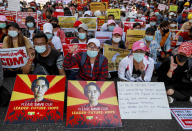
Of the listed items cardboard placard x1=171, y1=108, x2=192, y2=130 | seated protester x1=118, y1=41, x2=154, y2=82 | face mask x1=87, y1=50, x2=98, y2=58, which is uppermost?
face mask x1=87, y1=50, x2=98, y2=58

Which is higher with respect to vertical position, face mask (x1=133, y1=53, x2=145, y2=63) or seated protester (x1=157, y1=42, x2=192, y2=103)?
face mask (x1=133, y1=53, x2=145, y2=63)

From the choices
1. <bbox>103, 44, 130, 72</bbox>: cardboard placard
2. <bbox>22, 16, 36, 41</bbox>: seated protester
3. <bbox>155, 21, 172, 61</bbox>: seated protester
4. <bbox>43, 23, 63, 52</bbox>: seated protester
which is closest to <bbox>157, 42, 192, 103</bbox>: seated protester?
<bbox>103, 44, 130, 72</bbox>: cardboard placard

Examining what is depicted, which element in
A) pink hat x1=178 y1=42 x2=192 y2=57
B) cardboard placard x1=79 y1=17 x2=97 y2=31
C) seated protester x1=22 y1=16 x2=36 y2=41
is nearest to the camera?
pink hat x1=178 y1=42 x2=192 y2=57

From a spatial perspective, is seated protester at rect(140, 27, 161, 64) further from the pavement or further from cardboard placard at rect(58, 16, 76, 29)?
cardboard placard at rect(58, 16, 76, 29)

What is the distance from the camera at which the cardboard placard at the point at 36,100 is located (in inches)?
87.3

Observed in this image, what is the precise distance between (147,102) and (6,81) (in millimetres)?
3315

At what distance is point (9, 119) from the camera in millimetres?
2193

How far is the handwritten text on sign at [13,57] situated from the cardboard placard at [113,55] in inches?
75.9

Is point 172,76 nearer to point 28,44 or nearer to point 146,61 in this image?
point 146,61

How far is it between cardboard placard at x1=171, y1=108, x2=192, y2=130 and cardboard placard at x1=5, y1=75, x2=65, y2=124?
1845 millimetres

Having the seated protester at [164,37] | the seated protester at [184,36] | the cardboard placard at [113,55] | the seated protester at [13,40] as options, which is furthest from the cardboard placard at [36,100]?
the seated protester at [184,36]

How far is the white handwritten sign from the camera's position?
2.42 meters

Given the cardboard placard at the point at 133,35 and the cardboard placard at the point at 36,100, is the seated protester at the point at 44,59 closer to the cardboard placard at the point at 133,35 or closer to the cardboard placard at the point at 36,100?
the cardboard placard at the point at 36,100

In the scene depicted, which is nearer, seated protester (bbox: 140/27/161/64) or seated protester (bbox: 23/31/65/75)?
seated protester (bbox: 23/31/65/75)
